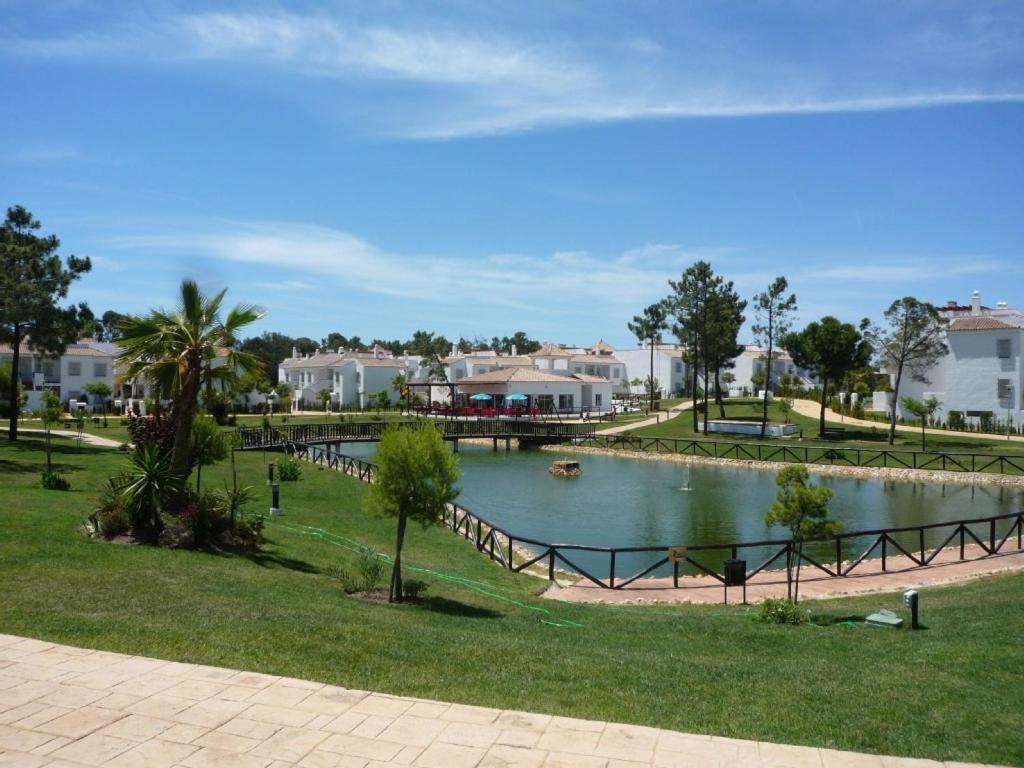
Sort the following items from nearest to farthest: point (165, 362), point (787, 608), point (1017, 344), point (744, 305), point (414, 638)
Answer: point (414, 638) → point (787, 608) → point (165, 362) → point (1017, 344) → point (744, 305)

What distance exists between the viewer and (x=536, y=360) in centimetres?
8219

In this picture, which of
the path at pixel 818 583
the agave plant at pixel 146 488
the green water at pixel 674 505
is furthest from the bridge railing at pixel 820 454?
the agave plant at pixel 146 488

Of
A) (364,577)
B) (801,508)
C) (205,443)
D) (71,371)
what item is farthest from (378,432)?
(801,508)

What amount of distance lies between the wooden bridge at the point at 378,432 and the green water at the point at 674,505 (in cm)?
619

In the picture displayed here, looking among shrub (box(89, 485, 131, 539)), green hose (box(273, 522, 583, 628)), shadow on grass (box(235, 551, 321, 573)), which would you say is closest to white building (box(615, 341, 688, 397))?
green hose (box(273, 522, 583, 628))

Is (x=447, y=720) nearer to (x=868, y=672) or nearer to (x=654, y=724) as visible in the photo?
(x=654, y=724)

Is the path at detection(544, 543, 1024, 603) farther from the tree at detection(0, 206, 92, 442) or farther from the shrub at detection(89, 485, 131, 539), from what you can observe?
the tree at detection(0, 206, 92, 442)

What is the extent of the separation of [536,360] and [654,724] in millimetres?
75914

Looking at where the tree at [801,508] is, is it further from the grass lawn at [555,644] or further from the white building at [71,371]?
the white building at [71,371]

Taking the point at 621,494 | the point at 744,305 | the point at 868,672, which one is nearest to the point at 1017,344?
the point at 744,305

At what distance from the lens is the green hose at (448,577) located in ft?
41.2

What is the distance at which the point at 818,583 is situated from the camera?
16750 mm

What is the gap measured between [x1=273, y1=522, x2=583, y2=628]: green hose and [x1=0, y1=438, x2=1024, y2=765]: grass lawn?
0.10 metres

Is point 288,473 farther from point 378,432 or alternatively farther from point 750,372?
point 750,372
